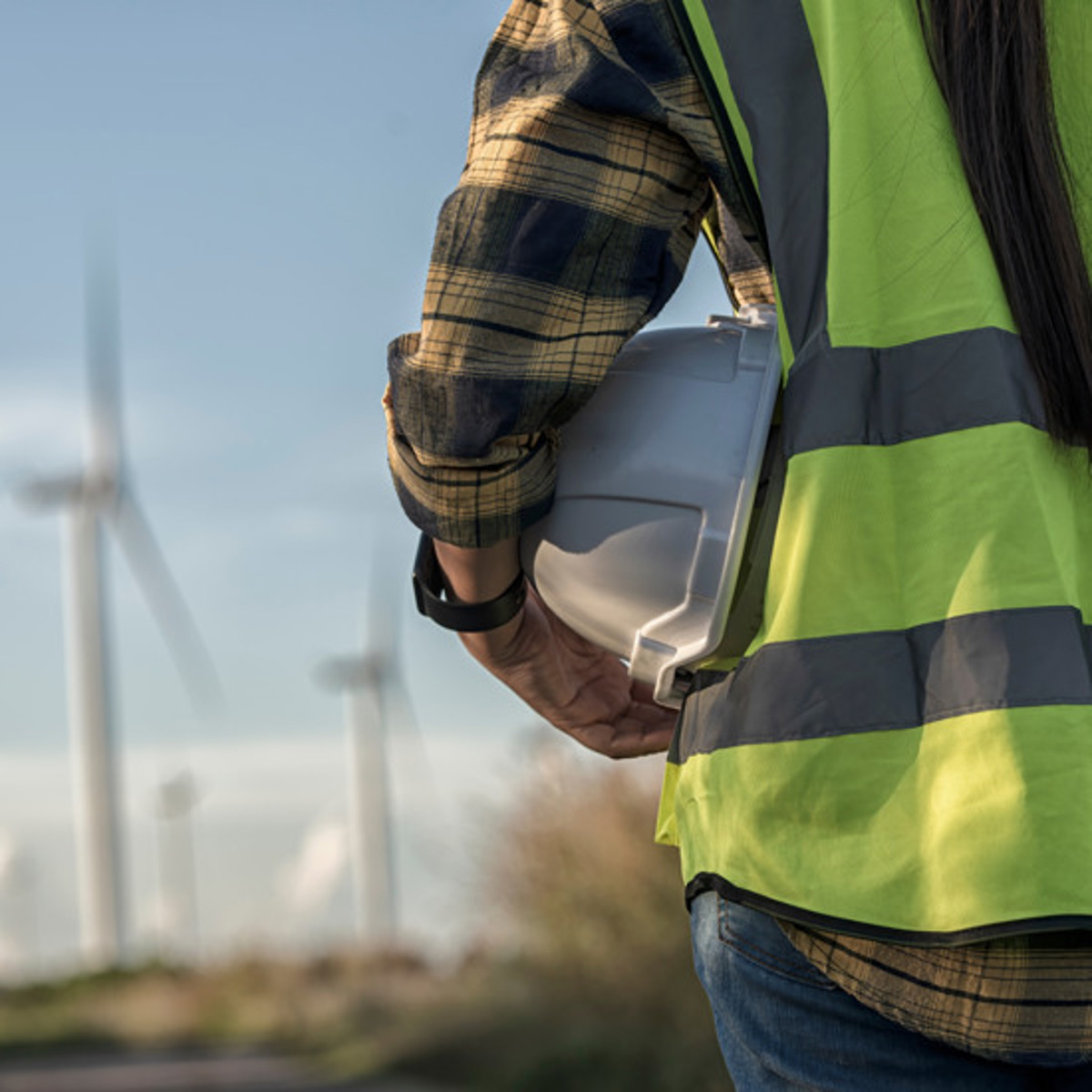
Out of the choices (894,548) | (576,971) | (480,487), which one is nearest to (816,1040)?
(894,548)

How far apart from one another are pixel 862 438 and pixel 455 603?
1.73 ft

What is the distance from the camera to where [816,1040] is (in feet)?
4.40

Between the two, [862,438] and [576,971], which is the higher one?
[862,438]

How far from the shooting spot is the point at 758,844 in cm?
132

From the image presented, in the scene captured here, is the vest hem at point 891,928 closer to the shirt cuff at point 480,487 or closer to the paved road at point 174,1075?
the shirt cuff at point 480,487

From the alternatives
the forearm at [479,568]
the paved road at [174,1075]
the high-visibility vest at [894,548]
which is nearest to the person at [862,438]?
the high-visibility vest at [894,548]

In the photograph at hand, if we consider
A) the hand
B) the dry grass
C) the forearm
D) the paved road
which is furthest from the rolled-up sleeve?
the paved road

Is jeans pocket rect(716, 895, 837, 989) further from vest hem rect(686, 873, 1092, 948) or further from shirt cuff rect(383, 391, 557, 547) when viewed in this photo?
shirt cuff rect(383, 391, 557, 547)

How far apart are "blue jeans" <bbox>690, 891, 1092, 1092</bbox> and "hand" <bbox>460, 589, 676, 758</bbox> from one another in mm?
453

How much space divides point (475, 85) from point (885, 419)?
479 millimetres

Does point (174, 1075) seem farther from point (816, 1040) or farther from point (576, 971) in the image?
point (816, 1040)

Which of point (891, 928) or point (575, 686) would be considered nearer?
point (891, 928)

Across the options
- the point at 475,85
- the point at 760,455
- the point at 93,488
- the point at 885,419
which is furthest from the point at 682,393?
the point at 93,488

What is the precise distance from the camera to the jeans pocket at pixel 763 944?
134 centimetres
